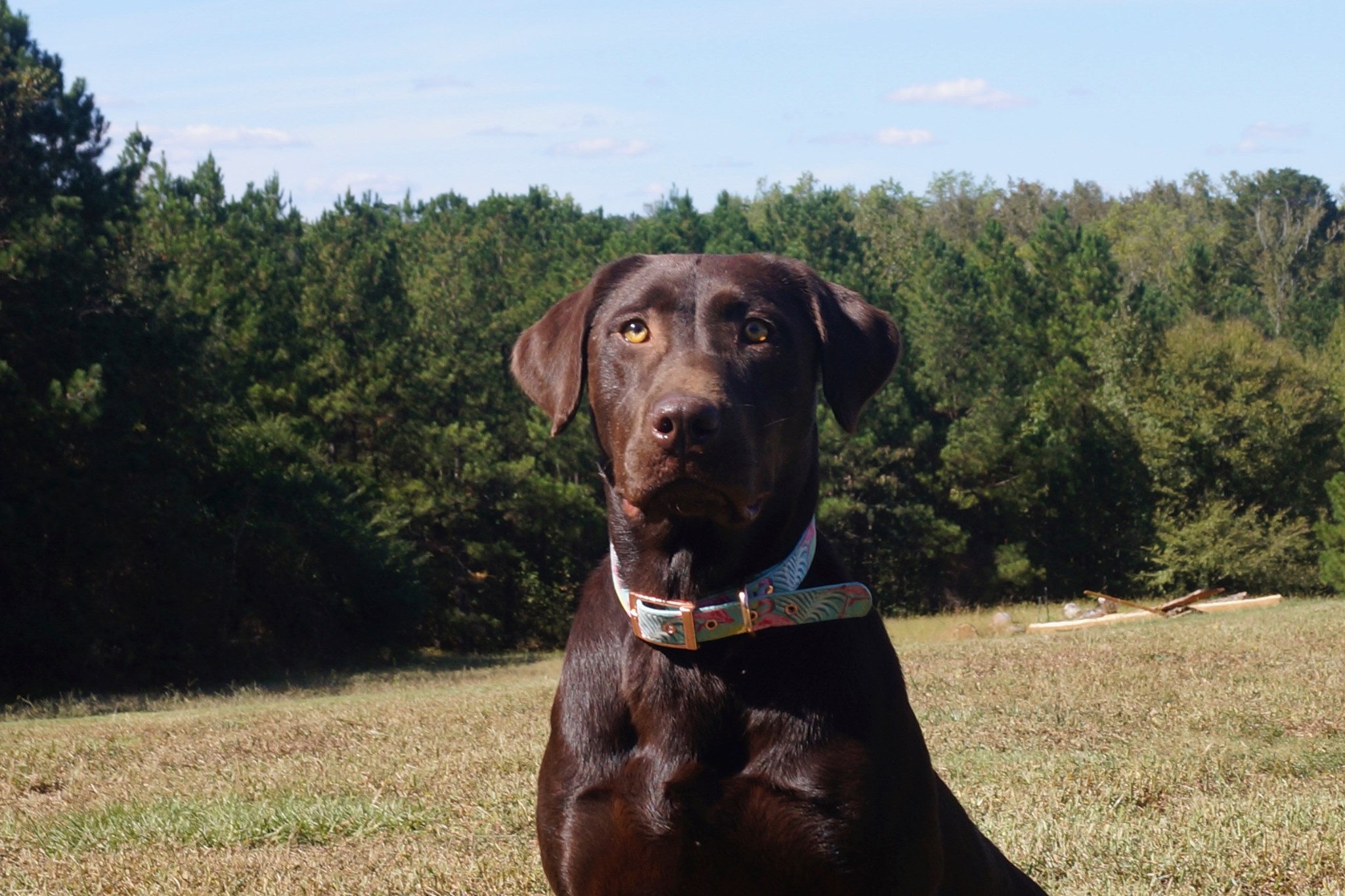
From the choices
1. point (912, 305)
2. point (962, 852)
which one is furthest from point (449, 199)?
point (962, 852)

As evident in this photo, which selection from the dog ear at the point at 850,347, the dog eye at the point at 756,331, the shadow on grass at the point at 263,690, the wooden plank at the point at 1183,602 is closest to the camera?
the dog eye at the point at 756,331

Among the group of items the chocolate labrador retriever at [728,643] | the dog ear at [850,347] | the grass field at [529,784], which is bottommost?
the grass field at [529,784]

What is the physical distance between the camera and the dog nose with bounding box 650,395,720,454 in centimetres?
302

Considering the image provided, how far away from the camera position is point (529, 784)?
699 centimetres

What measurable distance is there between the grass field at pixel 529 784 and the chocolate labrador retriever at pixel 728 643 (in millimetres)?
1813

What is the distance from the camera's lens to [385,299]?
1612 inches

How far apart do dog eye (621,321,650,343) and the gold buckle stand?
65 cm

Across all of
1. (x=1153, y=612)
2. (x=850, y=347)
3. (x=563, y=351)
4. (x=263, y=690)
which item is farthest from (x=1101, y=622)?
(x=563, y=351)

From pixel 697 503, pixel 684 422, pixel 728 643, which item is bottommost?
pixel 728 643

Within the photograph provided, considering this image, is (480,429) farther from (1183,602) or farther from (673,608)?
(673,608)

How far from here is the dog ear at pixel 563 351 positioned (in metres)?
3.67

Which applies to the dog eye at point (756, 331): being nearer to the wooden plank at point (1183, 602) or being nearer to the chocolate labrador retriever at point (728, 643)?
the chocolate labrador retriever at point (728, 643)

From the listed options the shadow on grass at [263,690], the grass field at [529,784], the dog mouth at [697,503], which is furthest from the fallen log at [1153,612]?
the dog mouth at [697,503]

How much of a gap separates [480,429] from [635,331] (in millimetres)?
37296
